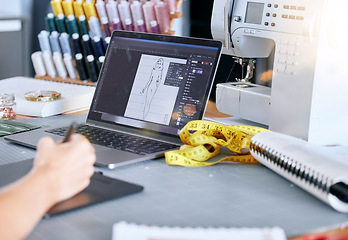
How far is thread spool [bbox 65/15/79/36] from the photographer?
2447 millimetres

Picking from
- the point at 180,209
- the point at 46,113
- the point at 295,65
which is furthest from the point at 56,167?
the point at 46,113

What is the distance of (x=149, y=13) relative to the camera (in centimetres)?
228

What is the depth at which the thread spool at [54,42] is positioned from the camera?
98.2 inches

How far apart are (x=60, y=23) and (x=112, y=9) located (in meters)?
0.31

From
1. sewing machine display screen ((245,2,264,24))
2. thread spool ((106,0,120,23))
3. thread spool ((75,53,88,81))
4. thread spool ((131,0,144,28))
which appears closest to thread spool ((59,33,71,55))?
thread spool ((75,53,88,81))

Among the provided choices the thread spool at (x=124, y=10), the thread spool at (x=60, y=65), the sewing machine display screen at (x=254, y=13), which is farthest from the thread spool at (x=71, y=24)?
the sewing machine display screen at (x=254, y=13)

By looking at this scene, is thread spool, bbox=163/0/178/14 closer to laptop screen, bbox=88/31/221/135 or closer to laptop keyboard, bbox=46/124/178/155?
laptop screen, bbox=88/31/221/135

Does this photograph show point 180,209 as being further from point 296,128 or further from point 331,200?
point 296,128

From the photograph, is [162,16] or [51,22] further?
[51,22]

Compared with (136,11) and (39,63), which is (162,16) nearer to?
(136,11)

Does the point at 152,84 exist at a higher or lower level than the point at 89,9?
lower

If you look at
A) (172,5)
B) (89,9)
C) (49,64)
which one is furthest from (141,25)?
(49,64)

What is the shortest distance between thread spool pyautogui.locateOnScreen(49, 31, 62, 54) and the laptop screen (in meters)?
1.01

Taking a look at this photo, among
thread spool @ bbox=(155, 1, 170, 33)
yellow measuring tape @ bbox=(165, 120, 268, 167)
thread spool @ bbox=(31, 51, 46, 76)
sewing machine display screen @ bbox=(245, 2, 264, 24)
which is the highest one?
sewing machine display screen @ bbox=(245, 2, 264, 24)
